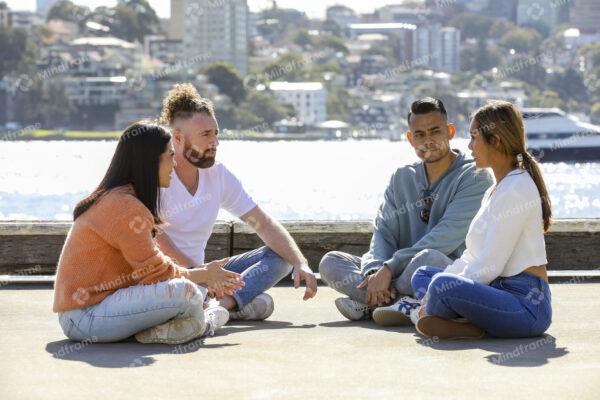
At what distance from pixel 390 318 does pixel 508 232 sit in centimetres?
74

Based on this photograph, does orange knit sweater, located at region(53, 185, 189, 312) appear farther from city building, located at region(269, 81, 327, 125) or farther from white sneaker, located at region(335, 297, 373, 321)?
city building, located at region(269, 81, 327, 125)

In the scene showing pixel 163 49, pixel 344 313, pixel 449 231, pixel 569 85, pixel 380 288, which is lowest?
pixel 569 85

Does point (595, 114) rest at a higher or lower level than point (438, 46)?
lower

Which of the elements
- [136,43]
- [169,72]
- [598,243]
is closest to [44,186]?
[598,243]

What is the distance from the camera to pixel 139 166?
4977 millimetres

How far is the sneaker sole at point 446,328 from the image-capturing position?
16.5 ft

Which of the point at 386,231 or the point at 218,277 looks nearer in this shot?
the point at 218,277

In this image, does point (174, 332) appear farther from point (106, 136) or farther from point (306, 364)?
point (106, 136)

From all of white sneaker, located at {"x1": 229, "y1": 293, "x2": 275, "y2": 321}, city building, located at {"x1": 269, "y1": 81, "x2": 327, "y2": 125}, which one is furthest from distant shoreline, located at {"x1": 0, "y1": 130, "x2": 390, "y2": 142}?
white sneaker, located at {"x1": 229, "y1": 293, "x2": 275, "y2": 321}

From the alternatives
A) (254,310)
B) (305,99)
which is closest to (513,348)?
(254,310)

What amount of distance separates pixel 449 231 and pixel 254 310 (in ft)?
2.87

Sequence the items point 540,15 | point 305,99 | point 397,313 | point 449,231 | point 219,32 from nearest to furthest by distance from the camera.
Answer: point 397,313
point 449,231
point 305,99
point 219,32
point 540,15

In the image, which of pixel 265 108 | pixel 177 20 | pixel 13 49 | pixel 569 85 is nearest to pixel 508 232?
pixel 265 108

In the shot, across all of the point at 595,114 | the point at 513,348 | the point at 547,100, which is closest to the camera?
the point at 513,348
